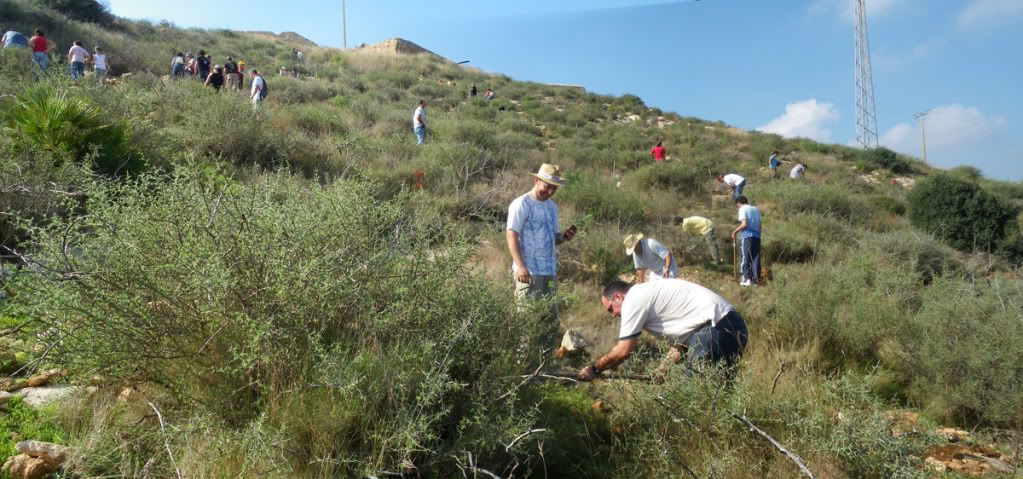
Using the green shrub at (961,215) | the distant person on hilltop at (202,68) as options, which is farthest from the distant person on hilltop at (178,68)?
the green shrub at (961,215)

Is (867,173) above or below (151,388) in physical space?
above

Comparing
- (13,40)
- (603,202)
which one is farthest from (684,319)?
(13,40)

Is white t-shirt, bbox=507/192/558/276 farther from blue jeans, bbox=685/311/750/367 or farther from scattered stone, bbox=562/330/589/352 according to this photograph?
blue jeans, bbox=685/311/750/367

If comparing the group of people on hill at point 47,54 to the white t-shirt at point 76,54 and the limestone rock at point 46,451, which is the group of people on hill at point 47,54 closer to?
the white t-shirt at point 76,54

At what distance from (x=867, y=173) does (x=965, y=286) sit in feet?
64.4

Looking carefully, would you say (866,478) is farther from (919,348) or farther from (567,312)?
(567,312)

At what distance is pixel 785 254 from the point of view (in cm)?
1055

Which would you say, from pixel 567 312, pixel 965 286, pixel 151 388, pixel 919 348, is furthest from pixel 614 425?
pixel 965 286

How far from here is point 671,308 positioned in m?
3.96

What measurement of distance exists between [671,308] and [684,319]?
0.36ft

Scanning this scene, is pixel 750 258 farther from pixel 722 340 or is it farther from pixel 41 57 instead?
Answer: pixel 41 57

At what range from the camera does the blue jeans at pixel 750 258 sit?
8633 mm

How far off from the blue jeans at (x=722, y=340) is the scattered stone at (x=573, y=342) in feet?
4.64

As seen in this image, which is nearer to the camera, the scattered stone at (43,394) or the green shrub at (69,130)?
the scattered stone at (43,394)
